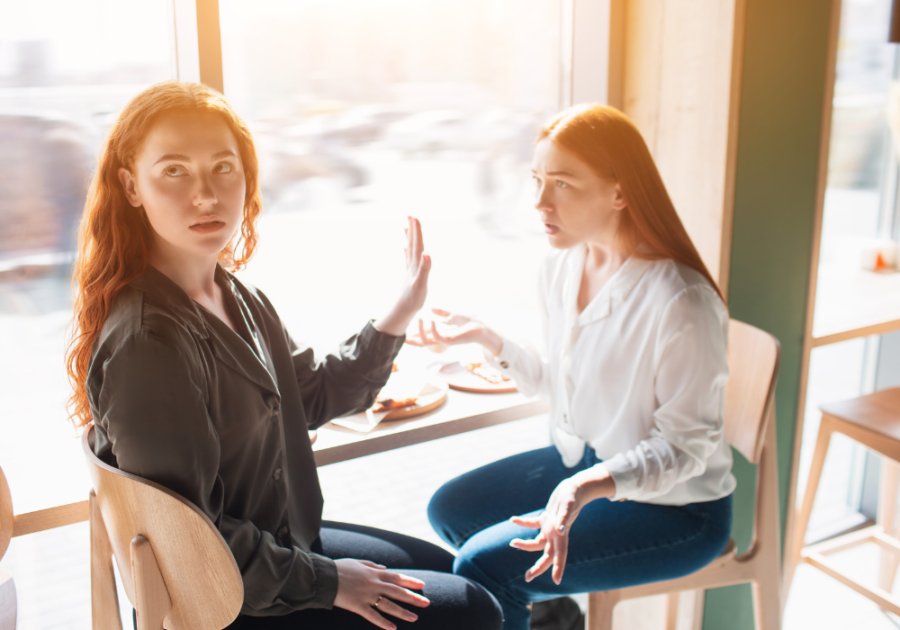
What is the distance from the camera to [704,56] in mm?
1704

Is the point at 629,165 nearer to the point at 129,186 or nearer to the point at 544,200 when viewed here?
the point at 544,200

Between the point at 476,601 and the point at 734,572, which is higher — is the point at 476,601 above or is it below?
above

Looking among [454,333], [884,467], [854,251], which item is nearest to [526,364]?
[454,333]

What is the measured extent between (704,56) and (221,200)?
120 cm

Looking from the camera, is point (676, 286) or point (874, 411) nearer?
point (676, 286)

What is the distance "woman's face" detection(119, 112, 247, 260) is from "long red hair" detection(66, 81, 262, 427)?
0.05ft

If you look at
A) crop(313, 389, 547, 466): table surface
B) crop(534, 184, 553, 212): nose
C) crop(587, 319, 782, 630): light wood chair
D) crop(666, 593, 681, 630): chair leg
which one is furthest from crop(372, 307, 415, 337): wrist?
crop(666, 593, 681, 630): chair leg

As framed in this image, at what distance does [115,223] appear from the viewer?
105cm

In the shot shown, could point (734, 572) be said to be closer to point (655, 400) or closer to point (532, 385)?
point (655, 400)

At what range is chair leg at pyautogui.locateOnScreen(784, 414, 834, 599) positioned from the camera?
1.86m

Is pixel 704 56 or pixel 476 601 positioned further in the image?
pixel 704 56

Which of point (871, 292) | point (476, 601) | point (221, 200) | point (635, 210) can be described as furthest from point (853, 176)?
point (221, 200)

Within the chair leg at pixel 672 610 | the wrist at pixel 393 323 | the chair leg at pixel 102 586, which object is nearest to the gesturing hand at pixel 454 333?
the wrist at pixel 393 323

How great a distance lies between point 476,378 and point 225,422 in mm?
836
